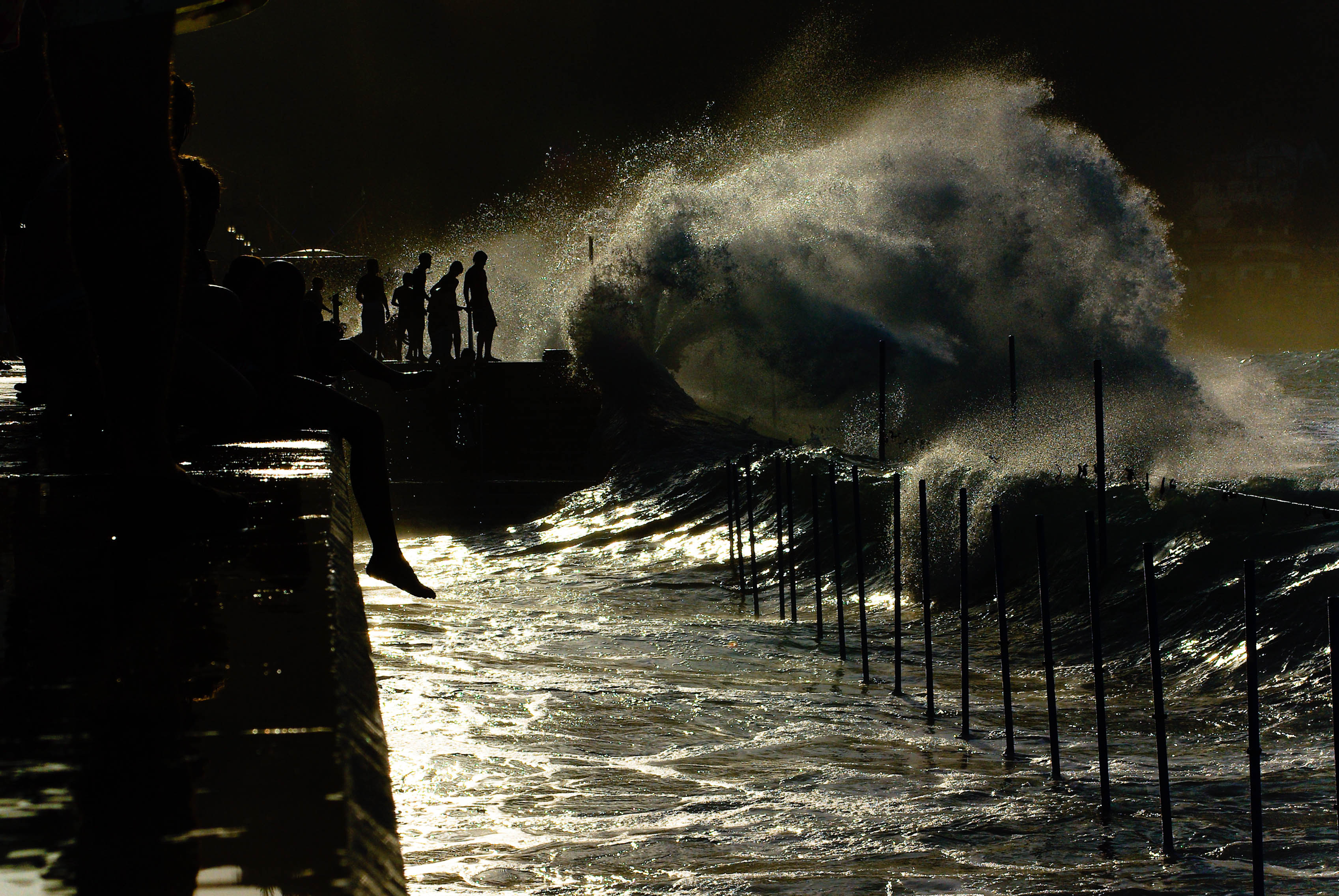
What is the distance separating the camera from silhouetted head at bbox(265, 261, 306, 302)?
14.1ft

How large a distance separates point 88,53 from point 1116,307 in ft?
115

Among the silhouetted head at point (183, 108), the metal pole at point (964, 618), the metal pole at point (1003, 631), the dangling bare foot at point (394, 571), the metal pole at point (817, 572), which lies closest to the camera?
the silhouetted head at point (183, 108)

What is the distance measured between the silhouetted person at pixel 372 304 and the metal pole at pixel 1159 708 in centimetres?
2028

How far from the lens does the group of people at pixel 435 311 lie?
25281 millimetres

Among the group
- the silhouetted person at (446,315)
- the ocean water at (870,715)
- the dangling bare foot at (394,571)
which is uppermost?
the silhouetted person at (446,315)

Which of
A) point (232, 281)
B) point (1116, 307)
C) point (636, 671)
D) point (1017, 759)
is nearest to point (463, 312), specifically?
point (1116, 307)

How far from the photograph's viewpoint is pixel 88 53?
1.82 m

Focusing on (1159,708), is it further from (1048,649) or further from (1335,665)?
(1335,665)

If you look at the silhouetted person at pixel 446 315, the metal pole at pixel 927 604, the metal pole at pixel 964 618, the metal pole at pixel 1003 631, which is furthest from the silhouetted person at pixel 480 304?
the metal pole at pixel 1003 631

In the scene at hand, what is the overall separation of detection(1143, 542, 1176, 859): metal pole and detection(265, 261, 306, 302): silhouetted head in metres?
3.99

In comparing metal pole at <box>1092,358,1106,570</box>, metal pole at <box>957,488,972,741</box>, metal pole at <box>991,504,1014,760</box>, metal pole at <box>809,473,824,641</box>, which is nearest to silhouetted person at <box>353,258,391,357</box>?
metal pole at <box>809,473,824,641</box>

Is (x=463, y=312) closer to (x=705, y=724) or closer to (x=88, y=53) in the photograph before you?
(x=705, y=724)

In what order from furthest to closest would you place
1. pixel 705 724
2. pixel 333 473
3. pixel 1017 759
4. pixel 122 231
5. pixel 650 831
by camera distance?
pixel 705 724 < pixel 1017 759 < pixel 650 831 < pixel 333 473 < pixel 122 231

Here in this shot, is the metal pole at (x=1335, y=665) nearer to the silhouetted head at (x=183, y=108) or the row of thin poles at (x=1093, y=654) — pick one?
the row of thin poles at (x=1093, y=654)
